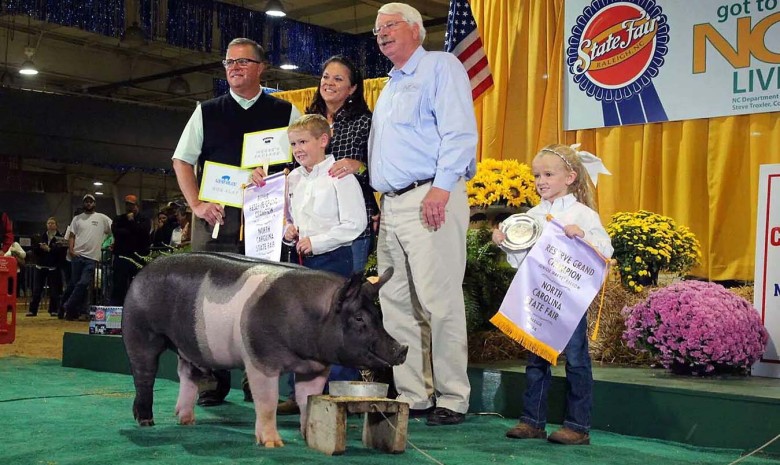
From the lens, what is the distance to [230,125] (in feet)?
14.7

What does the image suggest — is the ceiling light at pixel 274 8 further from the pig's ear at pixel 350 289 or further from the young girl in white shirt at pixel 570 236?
the pig's ear at pixel 350 289

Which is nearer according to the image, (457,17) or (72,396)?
(72,396)

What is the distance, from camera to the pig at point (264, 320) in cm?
321

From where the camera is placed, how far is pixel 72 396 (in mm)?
4773

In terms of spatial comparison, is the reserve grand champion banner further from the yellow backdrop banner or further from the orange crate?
the orange crate

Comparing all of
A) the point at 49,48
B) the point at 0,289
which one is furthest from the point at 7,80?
the point at 0,289

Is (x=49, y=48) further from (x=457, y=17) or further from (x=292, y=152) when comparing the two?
(x=292, y=152)

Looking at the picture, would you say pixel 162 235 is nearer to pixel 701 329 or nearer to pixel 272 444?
pixel 701 329

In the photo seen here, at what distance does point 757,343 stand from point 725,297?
0.25m

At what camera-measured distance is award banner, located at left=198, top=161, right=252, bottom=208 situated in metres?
4.36

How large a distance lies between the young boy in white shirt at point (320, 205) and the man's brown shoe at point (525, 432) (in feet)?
3.11

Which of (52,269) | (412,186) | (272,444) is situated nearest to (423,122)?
(412,186)

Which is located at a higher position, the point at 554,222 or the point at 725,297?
the point at 554,222

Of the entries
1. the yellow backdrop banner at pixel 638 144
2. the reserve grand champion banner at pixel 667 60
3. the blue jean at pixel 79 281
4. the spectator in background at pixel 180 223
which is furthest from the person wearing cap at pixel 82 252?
the reserve grand champion banner at pixel 667 60
